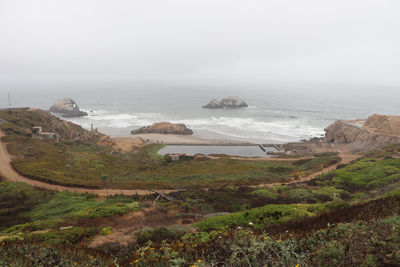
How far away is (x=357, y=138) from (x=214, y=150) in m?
29.4

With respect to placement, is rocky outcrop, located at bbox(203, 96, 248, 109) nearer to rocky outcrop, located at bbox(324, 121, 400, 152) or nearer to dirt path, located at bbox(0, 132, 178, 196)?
rocky outcrop, located at bbox(324, 121, 400, 152)

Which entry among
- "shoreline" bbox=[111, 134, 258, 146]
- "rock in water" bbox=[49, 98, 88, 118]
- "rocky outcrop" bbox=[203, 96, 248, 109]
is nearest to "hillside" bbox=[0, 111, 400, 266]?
"shoreline" bbox=[111, 134, 258, 146]

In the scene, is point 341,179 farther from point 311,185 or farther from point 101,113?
point 101,113

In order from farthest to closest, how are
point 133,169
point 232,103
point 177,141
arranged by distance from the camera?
point 232,103, point 177,141, point 133,169

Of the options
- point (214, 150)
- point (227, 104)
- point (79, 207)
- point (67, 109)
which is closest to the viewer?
point (79, 207)

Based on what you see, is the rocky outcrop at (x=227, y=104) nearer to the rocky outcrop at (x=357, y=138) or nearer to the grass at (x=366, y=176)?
the rocky outcrop at (x=357, y=138)

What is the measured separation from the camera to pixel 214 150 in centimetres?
4903

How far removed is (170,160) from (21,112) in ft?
123

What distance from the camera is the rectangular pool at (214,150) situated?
4672 centimetres

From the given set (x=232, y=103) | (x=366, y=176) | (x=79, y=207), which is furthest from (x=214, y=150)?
(x=232, y=103)

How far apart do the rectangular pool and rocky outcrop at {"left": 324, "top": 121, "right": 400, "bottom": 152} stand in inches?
624

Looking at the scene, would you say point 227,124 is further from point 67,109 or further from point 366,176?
point 67,109

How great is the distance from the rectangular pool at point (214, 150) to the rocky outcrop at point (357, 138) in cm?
1586

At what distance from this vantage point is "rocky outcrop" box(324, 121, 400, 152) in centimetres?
4203
